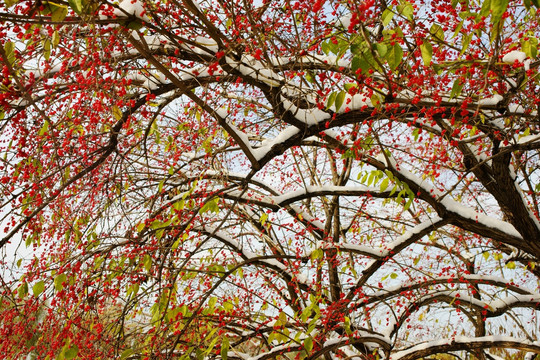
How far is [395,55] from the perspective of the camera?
1920 mm

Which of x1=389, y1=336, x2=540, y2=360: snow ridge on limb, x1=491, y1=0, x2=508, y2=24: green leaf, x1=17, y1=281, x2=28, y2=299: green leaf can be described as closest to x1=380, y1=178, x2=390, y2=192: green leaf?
x1=491, y1=0, x2=508, y2=24: green leaf

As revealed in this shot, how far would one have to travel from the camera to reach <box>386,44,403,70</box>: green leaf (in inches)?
75.5

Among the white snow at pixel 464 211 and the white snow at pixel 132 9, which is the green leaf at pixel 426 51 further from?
the white snow at pixel 464 211

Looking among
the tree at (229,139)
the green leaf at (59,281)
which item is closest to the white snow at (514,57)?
the tree at (229,139)

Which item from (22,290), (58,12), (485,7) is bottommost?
(22,290)

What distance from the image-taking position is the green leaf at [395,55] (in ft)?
6.30

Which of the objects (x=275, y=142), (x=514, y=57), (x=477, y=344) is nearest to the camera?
(x=514, y=57)

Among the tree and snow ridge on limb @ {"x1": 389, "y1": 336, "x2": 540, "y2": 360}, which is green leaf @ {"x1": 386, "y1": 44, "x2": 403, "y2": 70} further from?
snow ridge on limb @ {"x1": 389, "y1": 336, "x2": 540, "y2": 360}

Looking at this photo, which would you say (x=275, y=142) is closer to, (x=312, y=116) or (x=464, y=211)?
(x=312, y=116)

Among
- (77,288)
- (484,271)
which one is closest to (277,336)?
(77,288)

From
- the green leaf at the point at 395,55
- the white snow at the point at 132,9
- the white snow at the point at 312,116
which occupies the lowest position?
the green leaf at the point at 395,55

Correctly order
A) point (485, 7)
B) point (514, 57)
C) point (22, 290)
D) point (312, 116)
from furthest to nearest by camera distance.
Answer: point (312, 116), point (22, 290), point (514, 57), point (485, 7)

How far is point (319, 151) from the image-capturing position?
7957mm

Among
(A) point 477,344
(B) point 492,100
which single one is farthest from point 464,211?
(A) point 477,344
